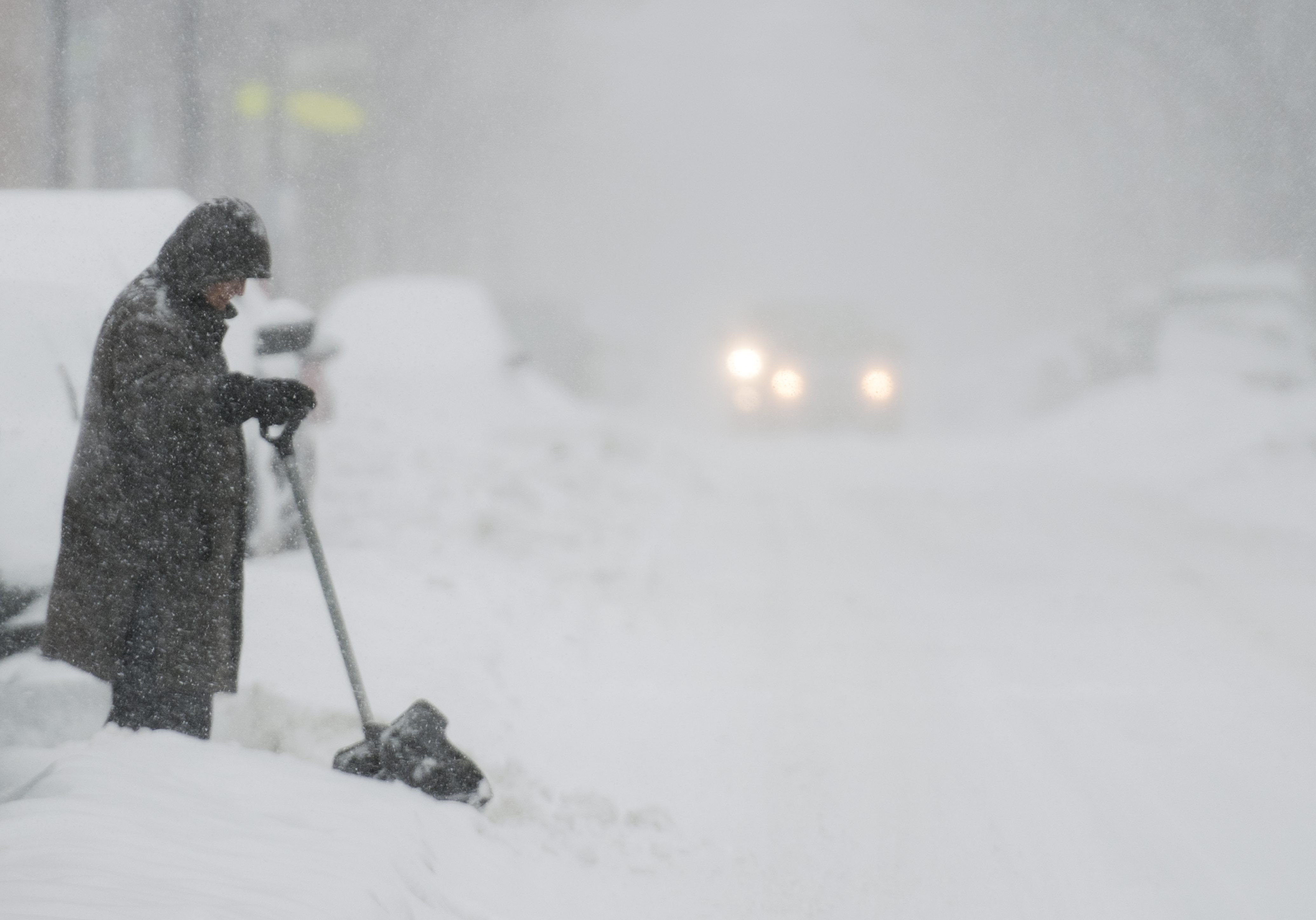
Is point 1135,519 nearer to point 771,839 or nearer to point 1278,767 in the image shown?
point 1278,767

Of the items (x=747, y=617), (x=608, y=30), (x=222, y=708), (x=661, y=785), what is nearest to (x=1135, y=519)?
(x=747, y=617)

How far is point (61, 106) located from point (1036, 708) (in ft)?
36.5

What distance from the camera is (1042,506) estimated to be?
11.2 metres

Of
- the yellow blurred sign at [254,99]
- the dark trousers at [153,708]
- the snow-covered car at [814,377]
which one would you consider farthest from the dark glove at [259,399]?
the yellow blurred sign at [254,99]

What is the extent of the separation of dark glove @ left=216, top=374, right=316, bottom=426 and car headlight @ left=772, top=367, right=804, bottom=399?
40.6 ft

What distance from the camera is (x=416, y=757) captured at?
144 inches

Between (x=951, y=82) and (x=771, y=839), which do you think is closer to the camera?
(x=771, y=839)

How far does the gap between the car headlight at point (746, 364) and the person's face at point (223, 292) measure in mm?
12368

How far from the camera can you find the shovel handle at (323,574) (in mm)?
3666

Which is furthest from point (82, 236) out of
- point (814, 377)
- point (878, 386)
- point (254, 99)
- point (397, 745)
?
point (254, 99)

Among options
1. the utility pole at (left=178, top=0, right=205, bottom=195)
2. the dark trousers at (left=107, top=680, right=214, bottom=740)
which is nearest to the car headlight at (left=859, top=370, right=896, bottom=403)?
the utility pole at (left=178, top=0, right=205, bottom=195)

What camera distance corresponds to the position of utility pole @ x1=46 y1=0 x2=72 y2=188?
12508 mm

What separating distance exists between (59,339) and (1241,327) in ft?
56.9

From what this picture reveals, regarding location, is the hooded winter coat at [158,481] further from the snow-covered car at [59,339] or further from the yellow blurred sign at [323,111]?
the yellow blurred sign at [323,111]
